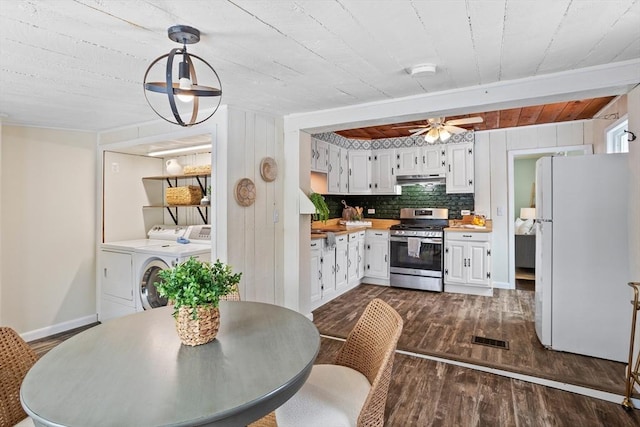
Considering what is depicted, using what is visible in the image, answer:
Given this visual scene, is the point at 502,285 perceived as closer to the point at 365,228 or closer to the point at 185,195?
the point at 365,228

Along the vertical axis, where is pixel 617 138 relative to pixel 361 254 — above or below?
above

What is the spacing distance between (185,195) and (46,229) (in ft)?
4.72

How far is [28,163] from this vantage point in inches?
139

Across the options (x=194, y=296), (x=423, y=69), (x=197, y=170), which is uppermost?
(x=423, y=69)

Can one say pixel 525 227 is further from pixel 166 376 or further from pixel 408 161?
pixel 166 376

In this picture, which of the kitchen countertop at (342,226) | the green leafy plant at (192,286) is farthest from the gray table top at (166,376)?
the kitchen countertop at (342,226)

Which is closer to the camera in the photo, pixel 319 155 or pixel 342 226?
pixel 319 155

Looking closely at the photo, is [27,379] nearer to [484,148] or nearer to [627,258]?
[627,258]

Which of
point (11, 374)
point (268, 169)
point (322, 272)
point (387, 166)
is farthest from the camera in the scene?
point (387, 166)

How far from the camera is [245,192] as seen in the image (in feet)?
10.3

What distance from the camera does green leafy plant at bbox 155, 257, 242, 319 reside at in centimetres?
129

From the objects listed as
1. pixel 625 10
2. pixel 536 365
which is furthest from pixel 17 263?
pixel 625 10

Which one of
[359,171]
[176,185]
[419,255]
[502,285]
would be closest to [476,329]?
[419,255]

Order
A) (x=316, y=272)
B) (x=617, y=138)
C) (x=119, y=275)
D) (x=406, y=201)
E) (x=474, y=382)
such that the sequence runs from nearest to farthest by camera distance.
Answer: (x=474, y=382), (x=617, y=138), (x=119, y=275), (x=316, y=272), (x=406, y=201)
